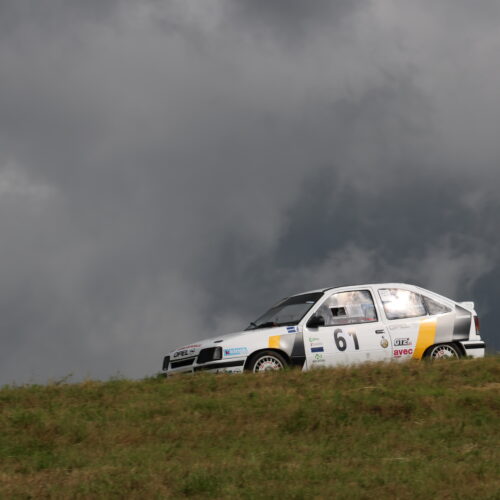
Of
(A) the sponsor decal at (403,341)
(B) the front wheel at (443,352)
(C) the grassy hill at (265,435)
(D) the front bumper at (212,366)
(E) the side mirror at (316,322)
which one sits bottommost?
(C) the grassy hill at (265,435)

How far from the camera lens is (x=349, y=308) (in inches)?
538

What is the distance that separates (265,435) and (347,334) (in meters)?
4.19

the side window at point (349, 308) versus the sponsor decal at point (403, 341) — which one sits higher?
the side window at point (349, 308)

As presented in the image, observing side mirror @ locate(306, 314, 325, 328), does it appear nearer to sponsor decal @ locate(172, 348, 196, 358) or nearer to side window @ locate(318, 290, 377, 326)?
side window @ locate(318, 290, 377, 326)

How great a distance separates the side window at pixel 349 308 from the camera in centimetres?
1352

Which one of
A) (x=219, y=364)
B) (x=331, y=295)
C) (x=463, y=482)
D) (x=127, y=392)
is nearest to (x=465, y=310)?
(x=331, y=295)

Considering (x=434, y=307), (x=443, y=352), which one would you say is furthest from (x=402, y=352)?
(x=434, y=307)

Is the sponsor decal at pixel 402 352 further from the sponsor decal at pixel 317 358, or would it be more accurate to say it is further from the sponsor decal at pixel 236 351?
the sponsor decal at pixel 236 351

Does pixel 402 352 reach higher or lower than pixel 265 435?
higher

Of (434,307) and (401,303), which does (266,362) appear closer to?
(401,303)

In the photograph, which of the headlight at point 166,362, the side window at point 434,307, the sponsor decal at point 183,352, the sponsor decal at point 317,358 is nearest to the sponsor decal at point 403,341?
the side window at point 434,307

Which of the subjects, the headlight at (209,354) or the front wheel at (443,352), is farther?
the front wheel at (443,352)

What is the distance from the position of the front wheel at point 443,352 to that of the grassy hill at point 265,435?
0.88 meters

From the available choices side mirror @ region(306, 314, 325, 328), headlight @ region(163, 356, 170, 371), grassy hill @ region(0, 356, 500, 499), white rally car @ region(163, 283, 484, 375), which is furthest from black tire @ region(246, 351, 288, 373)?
headlight @ region(163, 356, 170, 371)
